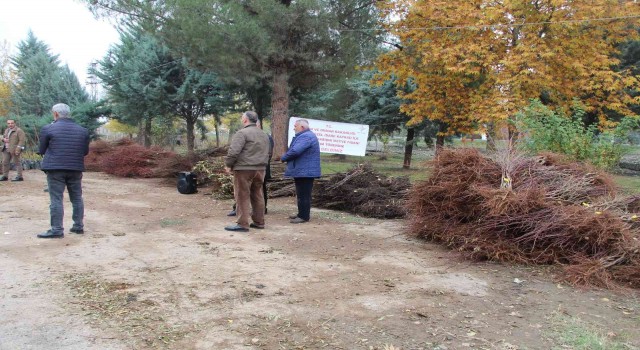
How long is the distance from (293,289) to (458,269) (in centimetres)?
194

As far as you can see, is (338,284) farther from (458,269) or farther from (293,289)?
(458,269)

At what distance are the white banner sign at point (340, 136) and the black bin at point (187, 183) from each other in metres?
2.53

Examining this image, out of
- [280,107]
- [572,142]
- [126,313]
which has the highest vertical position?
[280,107]

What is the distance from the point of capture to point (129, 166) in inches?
587

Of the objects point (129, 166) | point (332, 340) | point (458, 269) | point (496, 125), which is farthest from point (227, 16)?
point (332, 340)

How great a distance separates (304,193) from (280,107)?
630 cm

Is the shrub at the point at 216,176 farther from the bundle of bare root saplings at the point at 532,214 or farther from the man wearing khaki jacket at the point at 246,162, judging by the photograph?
the bundle of bare root saplings at the point at 532,214

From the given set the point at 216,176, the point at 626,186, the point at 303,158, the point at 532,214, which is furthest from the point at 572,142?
the point at 216,176

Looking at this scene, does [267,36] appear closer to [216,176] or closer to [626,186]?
[216,176]

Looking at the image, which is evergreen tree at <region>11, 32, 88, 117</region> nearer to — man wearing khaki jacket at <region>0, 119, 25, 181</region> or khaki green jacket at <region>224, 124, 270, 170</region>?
man wearing khaki jacket at <region>0, 119, 25, 181</region>

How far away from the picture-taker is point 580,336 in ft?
11.9

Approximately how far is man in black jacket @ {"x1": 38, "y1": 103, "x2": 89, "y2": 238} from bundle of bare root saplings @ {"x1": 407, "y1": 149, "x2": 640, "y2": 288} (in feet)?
14.7

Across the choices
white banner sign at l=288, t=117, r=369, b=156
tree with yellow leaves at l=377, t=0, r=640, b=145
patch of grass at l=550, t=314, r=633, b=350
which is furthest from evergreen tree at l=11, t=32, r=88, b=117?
patch of grass at l=550, t=314, r=633, b=350

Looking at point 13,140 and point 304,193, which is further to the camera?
point 13,140
